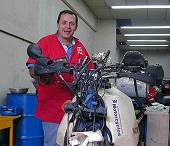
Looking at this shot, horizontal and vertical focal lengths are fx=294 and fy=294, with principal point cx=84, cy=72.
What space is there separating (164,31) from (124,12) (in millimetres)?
2874

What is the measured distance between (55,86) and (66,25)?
0.45 m

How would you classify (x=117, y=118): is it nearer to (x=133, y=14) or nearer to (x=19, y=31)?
(x=19, y=31)

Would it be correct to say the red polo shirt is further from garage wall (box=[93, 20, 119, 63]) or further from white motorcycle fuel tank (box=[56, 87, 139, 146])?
garage wall (box=[93, 20, 119, 63])

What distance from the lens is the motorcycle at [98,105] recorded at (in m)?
1.27

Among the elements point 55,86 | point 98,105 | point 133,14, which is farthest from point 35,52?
point 133,14

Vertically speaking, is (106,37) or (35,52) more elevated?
(106,37)

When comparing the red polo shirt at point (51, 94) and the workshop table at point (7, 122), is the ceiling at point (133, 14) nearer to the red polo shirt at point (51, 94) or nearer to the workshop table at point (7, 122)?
the workshop table at point (7, 122)

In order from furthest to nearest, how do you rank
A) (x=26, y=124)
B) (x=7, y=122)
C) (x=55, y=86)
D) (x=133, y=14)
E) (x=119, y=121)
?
(x=133, y=14) → (x=26, y=124) → (x=7, y=122) → (x=55, y=86) → (x=119, y=121)

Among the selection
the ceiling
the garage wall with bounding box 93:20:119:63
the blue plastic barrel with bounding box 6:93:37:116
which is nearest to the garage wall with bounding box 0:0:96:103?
the blue plastic barrel with bounding box 6:93:37:116

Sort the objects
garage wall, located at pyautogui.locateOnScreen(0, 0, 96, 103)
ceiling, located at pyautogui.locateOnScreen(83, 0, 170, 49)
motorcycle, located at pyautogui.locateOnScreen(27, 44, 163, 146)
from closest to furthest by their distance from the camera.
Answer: motorcycle, located at pyautogui.locateOnScreen(27, 44, 163, 146), garage wall, located at pyautogui.locateOnScreen(0, 0, 96, 103), ceiling, located at pyautogui.locateOnScreen(83, 0, 170, 49)

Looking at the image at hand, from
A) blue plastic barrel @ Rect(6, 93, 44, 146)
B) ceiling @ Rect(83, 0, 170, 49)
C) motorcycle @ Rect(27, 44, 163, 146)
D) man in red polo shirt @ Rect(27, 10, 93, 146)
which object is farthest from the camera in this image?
ceiling @ Rect(83, 0, 170, 49)

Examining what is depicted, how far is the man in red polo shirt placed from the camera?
1.96 meters

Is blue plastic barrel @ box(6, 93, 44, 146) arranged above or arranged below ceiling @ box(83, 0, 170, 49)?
below

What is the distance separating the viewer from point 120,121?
4.26ft
